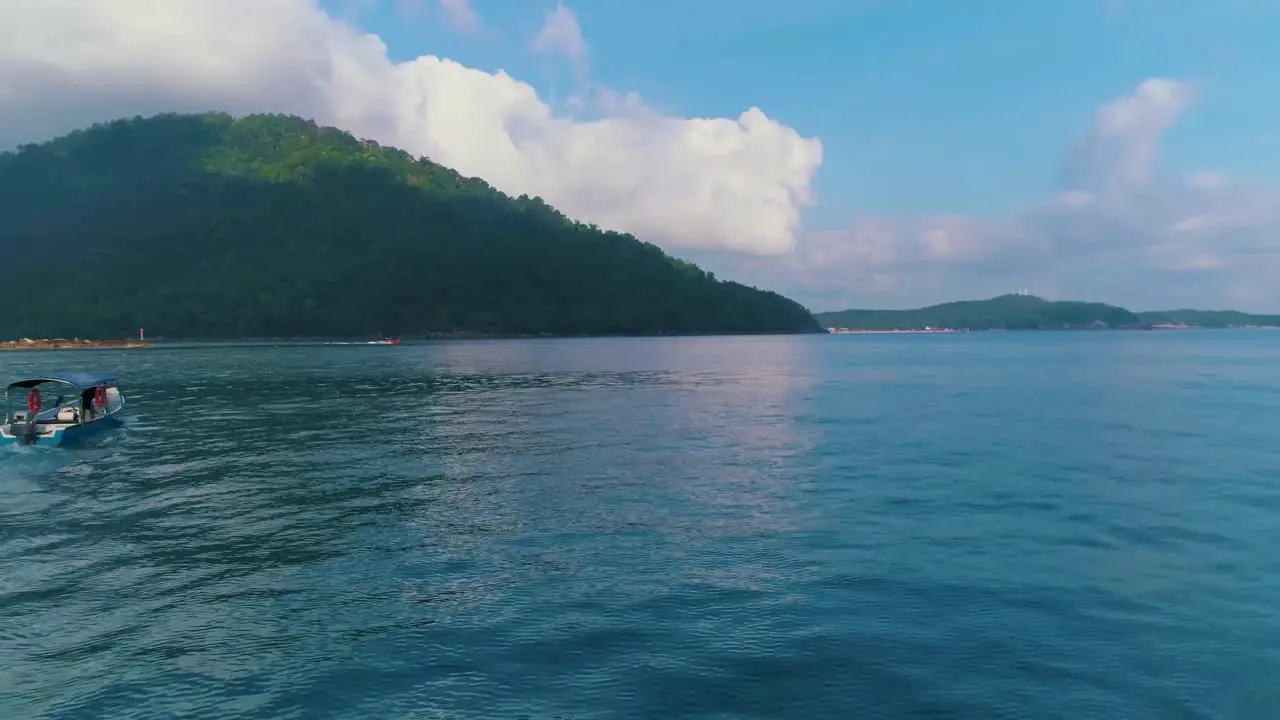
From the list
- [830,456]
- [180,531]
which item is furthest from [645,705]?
[830,456]

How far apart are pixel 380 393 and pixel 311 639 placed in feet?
247

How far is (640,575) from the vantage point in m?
25.3

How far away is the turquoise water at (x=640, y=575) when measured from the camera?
17.6 metres

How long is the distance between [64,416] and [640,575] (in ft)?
182

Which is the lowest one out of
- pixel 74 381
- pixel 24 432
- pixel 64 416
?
pixel 24 432

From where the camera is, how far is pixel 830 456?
162 feet

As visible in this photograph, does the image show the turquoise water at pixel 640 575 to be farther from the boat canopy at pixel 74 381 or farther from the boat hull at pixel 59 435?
the boat canopy at pixel 74 381

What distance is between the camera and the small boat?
5275cm

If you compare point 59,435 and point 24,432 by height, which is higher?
point 24,432

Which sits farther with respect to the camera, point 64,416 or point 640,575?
point 64,416

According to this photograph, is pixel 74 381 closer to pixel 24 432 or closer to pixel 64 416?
pixel 64 416

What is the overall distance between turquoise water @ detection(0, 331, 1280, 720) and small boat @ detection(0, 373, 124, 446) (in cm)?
202

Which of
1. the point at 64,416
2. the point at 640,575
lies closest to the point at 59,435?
the point at 64,416

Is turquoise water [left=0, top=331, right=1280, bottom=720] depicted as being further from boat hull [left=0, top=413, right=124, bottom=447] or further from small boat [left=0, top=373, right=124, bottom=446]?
small boat [left=0, top=373, right=124, bottom=446]
